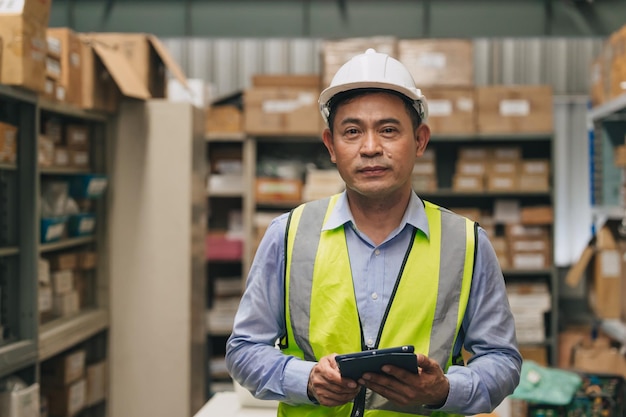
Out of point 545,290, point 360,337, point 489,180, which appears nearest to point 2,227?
point 360,337

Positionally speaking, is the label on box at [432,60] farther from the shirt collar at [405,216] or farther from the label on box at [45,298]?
the shirt collar at [405,216]

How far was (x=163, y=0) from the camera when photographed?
22.1 feet

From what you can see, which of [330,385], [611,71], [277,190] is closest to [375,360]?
[330,385]

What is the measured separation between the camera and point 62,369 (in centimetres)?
381

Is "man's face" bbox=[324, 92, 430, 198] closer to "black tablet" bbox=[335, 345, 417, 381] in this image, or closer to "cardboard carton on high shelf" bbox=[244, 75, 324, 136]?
"black tablet" bbox=[335, 345, 417, 381]

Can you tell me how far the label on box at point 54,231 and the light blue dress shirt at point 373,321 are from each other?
2258 mm

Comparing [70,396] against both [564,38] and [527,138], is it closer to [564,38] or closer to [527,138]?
[527,138]

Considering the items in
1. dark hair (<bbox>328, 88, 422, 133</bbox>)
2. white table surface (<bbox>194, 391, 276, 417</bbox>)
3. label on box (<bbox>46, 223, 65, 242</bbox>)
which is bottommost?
white table surface (<bbox>194, 391, 276, 417</bbox>)

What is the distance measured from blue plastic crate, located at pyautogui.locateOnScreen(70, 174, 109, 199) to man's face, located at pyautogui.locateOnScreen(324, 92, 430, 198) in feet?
8.66

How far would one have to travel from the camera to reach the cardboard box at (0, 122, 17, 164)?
123 inches

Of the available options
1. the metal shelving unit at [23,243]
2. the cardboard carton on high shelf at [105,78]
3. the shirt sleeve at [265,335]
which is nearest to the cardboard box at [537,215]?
the cardboard carton on high shelf at [105,78]

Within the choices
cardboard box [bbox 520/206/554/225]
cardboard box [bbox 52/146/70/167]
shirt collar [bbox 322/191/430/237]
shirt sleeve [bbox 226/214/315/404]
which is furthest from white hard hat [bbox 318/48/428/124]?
cardboard box [bbox 520/206/554/225]

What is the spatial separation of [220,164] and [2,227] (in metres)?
2.63

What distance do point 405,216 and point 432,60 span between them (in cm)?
388
